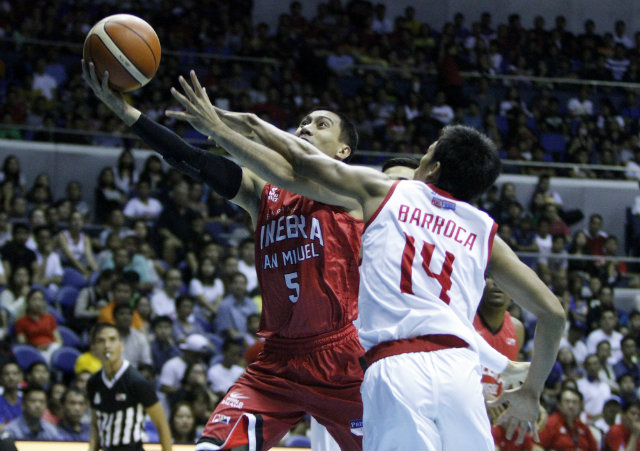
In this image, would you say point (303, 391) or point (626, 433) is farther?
point (626, 433)

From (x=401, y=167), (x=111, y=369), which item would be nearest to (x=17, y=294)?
(x=111, y=369)

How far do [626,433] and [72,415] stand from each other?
577 cm

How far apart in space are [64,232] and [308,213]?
23.5 ft

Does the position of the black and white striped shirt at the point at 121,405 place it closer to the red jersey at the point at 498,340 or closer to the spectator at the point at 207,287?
the red jersey at the point at 498,340

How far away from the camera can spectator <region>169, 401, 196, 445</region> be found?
27.2ft

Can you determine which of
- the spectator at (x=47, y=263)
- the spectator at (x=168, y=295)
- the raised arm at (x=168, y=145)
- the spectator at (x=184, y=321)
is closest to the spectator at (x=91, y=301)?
the spectator at (x=47, y=263)

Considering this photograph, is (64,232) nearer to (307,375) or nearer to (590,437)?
(590,437)

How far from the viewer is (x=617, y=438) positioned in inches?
375

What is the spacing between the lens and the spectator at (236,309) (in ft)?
33.0

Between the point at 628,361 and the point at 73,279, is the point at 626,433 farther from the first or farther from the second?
the point at 73,279

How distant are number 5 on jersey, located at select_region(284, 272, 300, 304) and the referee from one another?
2413 mm

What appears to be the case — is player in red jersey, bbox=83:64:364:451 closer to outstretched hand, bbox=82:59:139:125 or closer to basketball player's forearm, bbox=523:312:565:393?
outstretched hand, bbox=82:59:139:125

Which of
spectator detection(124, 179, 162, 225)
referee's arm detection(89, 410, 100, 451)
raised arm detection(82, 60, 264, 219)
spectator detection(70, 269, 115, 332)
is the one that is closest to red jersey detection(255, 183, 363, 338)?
raised arm detection(82, 60, 264, 219)

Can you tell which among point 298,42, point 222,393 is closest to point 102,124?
point 298,42
